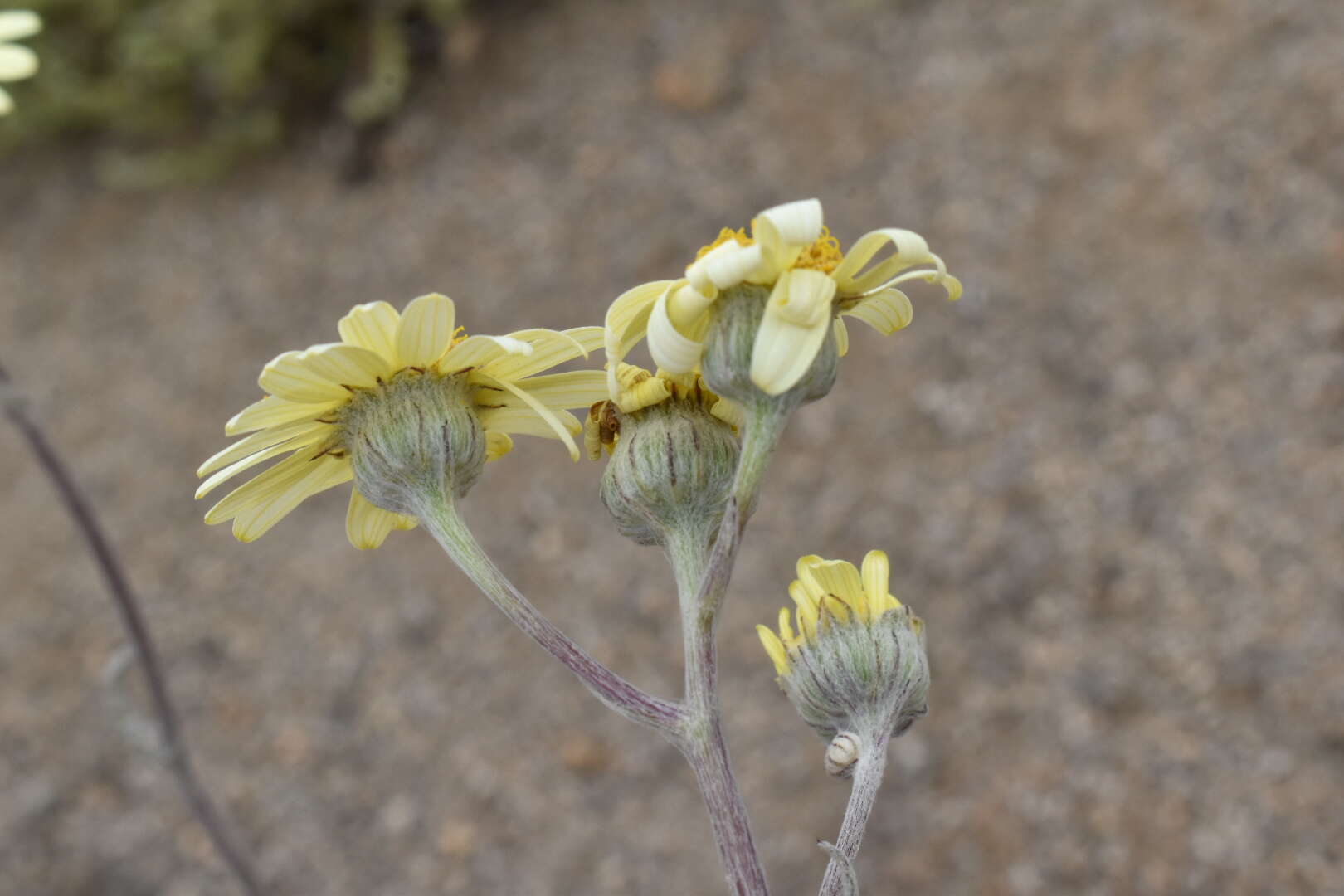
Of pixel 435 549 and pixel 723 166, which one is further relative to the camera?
pixel 723 166

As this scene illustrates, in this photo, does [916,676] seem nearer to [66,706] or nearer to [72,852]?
[72,852]

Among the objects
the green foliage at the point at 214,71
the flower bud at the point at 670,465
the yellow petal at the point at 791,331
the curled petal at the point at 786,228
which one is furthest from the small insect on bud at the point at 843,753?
the green foliage at the point at 214,71

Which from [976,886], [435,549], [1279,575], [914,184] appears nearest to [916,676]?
[976,886]

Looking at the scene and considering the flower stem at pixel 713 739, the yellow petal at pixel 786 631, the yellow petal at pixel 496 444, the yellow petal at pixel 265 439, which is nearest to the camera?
the flower stem at pixel 713 739

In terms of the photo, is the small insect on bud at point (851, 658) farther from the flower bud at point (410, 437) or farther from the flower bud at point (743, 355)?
the flower bud at point (410, 437)

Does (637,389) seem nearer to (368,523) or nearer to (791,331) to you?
(791,331)
